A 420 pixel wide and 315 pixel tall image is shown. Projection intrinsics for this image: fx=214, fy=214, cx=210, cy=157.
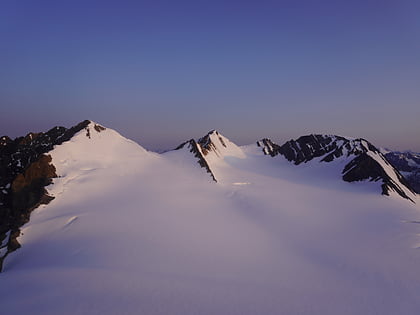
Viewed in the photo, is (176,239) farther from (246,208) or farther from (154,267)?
(246,208)

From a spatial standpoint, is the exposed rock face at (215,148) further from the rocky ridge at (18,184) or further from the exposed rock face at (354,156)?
the rocky ridge at (18,184)

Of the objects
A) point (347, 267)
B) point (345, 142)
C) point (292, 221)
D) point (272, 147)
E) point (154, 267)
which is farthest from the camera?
point (272, 147)

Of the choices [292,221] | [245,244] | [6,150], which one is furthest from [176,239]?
[6,150]

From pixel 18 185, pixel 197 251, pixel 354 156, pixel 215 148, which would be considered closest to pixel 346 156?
pixel 354 156

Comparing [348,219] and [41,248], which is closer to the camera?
[41,248]

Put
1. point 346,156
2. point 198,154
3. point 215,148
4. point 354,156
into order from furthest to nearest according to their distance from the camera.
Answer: point 215,148 → point 346,156 → point 354,156 → point 198,154

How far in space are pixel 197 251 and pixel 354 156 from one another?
60043 mm

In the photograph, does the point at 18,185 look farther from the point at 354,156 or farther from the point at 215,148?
the point at 215,148

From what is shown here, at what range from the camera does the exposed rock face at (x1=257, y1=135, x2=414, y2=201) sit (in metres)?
45.4

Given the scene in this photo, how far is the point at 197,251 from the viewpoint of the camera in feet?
53.3

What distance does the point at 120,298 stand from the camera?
1032 cm

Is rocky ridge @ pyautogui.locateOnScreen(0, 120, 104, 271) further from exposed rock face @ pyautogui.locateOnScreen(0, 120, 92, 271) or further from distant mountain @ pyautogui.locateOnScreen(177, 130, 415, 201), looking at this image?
distant mountain @ pyautogui.locateOnScreen(177, 130, 415, 201)

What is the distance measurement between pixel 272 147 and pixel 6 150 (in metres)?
139

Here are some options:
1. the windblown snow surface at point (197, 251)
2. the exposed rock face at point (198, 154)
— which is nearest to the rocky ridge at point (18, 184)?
the windblown snow surface at point (197, 251)
